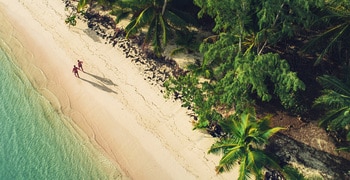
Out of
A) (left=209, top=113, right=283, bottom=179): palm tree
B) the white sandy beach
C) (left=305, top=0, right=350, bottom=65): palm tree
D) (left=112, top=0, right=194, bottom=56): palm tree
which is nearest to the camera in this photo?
(left=209, top=113, right=283, bottom=179): palm tree

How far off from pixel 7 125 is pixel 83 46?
288 inches

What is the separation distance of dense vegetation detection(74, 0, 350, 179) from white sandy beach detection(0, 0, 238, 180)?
1.68m

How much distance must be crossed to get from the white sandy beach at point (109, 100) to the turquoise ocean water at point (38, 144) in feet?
2.13

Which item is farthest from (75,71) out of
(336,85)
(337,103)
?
(337,103)

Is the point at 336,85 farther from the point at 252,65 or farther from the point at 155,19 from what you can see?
the point at 155,19

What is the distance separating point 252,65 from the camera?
1636 centimetres

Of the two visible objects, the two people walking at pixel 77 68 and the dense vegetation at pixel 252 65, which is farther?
the two people walking at pixel 77 68

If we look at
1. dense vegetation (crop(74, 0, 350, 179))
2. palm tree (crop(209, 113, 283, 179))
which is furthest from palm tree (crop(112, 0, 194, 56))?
palm tree (crop(209, 113, 283, 179))

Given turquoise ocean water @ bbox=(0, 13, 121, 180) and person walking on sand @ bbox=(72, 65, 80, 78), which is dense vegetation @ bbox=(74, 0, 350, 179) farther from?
turquoise ocean water @ bbox=(0, 13, 121, 180)

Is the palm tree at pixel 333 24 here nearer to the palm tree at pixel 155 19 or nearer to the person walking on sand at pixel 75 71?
the palm tree at pixel 155 19

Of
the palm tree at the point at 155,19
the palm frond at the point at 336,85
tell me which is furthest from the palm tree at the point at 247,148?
the palm tree at the point at 155,19

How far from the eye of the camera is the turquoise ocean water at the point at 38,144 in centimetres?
1933

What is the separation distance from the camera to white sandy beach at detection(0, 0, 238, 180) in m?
18.9

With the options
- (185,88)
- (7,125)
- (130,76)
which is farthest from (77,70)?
(185,88)
